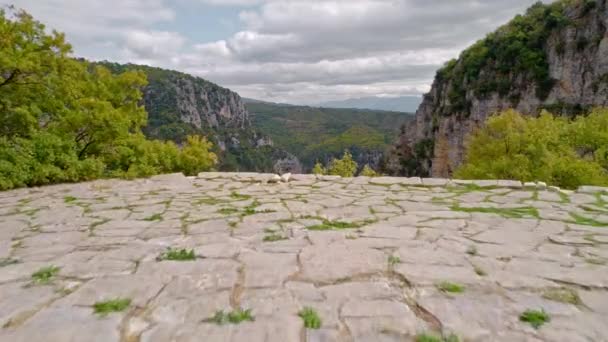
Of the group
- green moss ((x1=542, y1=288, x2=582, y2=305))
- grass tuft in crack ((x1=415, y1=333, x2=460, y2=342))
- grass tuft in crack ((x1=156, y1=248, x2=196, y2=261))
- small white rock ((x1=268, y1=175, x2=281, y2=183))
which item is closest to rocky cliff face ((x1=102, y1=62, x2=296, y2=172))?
small white rock ((x1=268, y1=175, x2=281, y2=183))

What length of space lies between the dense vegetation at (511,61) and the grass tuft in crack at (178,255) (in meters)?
46.1

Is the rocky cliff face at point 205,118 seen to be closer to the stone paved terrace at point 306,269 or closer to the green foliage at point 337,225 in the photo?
the stone paved terrace at point 306,269

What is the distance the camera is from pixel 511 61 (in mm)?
44156

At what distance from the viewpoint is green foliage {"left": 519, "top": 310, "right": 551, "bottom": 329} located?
1.96 meters

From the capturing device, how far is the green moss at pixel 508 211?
4.26 meters

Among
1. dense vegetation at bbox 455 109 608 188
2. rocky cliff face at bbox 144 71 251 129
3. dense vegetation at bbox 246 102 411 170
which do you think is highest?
rocky cliff face at bbox 144 71 251 129

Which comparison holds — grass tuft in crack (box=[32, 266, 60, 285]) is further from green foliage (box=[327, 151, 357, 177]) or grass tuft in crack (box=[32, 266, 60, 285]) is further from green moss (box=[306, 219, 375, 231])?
green foliage (box=[327, 151, 357, 177])

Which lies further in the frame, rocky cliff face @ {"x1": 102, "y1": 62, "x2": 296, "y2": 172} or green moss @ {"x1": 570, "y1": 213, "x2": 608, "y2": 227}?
rocky cliff face @ {"x1": 102, "y1": 62, "x2": 296, "y2": 172}

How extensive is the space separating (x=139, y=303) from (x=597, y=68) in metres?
44.1

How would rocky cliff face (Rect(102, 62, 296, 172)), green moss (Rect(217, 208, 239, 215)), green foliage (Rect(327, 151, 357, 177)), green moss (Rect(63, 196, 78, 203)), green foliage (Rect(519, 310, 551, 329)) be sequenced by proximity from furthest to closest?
rocky cliff face (Rect(102, 62, 296, 172)) → green foliage (Rect(327, 151, 357, 177)) → green moss (Rect(63, 196, 78, 203)) → green moss (Rect(217, 208, 239, 215)) → green foliage (Rect(519, 310, 551, 329))

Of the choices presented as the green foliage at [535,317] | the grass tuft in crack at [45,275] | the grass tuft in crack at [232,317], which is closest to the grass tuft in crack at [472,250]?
the green foliage at [535,317]

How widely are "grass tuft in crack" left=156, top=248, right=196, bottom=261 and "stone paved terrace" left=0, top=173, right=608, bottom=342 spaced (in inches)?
0.7

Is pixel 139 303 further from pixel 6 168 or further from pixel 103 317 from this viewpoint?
pixel 6 168

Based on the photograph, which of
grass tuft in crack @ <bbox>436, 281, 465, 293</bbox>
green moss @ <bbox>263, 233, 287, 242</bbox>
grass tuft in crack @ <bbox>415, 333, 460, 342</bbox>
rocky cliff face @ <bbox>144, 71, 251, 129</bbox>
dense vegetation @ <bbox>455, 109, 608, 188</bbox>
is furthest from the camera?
rocky cliff face @ <bbox>144, 71, 251, 129</bbox>
